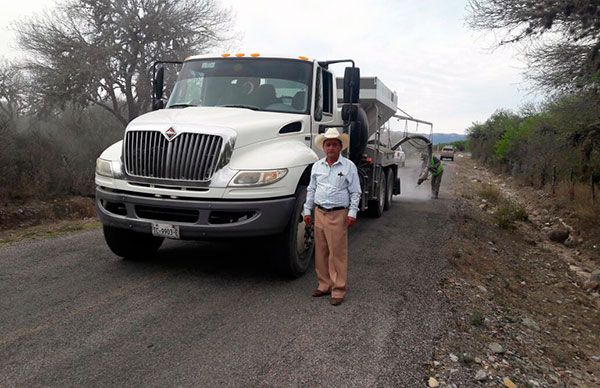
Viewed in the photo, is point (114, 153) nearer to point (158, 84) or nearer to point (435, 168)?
point (158, 84)

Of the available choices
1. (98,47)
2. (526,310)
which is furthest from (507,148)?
(526,310)

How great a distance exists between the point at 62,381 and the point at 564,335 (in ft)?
17.2

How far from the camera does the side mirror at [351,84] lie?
641cm

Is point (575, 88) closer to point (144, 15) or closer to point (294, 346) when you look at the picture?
point (294, 346)

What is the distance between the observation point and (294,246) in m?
5.35

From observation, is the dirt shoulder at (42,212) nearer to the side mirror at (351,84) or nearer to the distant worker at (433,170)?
the side mirror at (351,84)

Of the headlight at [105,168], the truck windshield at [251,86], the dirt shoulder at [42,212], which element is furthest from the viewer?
the dirt shoulder at [42,212]

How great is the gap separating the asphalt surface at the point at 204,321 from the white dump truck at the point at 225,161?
59 centimetres

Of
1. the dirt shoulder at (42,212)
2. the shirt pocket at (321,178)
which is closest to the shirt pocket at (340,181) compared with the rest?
the shirt pocket at (321,178)

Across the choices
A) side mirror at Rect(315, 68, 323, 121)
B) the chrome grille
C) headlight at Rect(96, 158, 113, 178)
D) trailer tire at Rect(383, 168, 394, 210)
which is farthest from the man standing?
trailer tire at Rect(383, 168, 394, 210)

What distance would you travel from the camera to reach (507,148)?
31688 millimetres

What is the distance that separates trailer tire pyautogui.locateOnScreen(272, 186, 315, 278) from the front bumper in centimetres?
15

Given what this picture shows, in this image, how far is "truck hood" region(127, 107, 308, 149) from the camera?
509cm

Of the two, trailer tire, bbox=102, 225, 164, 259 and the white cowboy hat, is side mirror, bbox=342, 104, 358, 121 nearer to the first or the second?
the white cowboy hat
